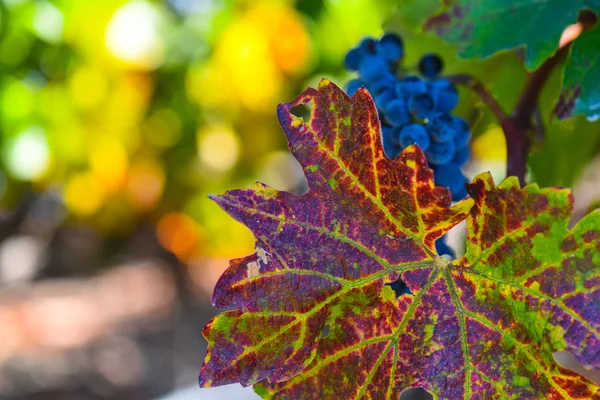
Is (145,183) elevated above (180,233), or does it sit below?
above

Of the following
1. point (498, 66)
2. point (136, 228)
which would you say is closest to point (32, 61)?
point (136, 228)

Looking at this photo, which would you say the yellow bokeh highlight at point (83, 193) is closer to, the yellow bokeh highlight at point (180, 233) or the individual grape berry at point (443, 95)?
the yellow bokeh highlight at point (180, 233)

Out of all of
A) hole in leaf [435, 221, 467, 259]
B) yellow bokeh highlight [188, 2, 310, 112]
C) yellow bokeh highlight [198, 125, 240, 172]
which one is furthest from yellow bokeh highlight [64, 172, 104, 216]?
hole in leaf [435, 221, 467, 259]

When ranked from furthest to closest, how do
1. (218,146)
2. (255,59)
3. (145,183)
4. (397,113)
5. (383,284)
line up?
(145,183) < (218,146) < (255,59) < (397,113) < (383,284)

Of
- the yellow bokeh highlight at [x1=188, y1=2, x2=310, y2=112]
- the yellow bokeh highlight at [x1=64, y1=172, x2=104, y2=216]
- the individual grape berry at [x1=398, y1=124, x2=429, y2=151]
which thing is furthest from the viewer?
the yellow bokeh highlight at [x1=64, y1=172, x2=104, y2=216]

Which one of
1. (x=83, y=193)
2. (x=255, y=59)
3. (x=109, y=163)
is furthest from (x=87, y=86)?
(x=255, y=59)

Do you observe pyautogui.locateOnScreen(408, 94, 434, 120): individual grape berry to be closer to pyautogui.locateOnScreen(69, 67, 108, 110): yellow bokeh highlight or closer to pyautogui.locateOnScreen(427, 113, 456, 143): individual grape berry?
pyautogui.locateOnScreen(427, 113, 456, 143): individual grape berry

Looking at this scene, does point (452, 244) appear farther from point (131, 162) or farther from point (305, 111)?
point (131, 162)
